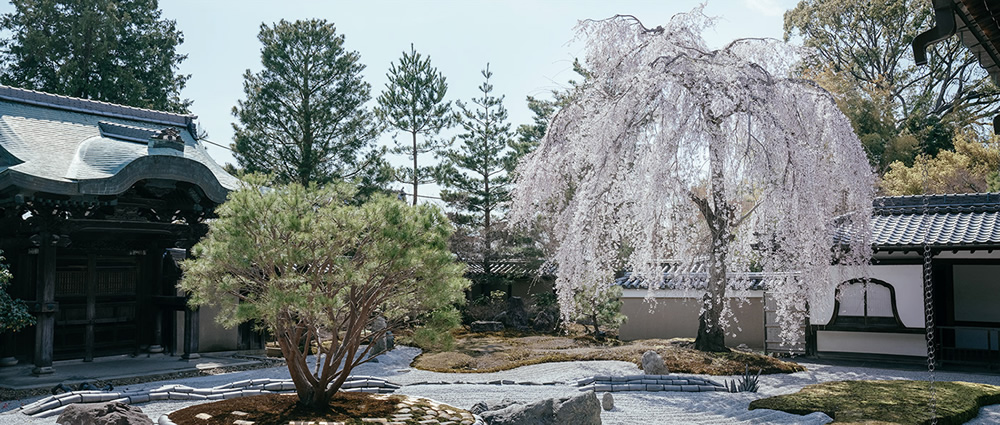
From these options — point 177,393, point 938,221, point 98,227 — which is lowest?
point 177,393

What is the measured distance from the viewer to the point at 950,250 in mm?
11312

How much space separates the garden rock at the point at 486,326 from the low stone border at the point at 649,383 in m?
9.83

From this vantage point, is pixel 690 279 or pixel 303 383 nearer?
pixel 303 383

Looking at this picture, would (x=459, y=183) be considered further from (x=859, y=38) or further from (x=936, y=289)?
(x=859, y=38)

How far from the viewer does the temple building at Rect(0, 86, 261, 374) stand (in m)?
10.2

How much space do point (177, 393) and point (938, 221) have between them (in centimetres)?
1300

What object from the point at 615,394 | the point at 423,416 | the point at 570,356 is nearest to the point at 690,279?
the point at 570,356

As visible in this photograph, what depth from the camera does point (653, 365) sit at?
10570mm

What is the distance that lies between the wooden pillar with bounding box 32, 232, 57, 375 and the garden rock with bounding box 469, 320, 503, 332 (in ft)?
37.8

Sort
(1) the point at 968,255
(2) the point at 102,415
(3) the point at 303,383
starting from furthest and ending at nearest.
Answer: (1) the point at 968,255, (3) the point at 303,383, (2) the point at 102,415

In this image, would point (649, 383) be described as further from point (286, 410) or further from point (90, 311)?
point (90, 311)

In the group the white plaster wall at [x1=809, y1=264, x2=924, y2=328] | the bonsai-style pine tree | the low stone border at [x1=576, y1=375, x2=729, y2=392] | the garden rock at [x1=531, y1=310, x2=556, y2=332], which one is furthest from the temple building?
the white plaster wall at [x1=809, y1=264, x2=924, y2=328]

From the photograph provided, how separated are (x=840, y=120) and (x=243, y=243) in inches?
Answer: 369

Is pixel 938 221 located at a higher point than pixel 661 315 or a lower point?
higher
